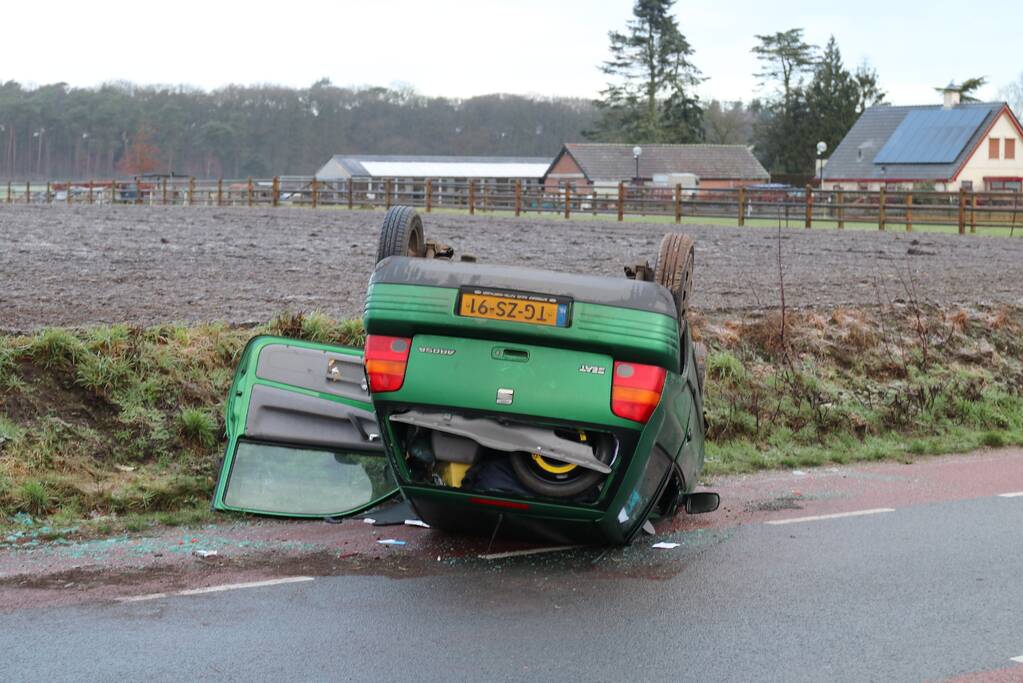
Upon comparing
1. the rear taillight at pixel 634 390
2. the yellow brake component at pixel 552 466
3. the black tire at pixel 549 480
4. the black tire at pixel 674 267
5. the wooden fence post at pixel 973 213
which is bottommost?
the black tire at pixel 549 480

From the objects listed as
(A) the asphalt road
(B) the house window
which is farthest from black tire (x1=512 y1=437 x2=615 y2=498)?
(B) the house window

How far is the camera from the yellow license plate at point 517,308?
6.15 m

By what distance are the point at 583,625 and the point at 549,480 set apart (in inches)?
33.6

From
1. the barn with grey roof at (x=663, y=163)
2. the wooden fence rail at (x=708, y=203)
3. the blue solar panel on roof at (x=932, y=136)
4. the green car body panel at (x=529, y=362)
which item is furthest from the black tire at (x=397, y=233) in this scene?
the barn with grey roof at (x=663, y=163)

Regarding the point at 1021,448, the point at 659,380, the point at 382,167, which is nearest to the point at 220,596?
the point at 659,380

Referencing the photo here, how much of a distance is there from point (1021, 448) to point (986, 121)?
6246 cm

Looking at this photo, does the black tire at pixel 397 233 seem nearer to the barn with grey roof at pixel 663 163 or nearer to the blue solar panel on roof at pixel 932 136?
the blue solar panel on roof at pixel 932 136

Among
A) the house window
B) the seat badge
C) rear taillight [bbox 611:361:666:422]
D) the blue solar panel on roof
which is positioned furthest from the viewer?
the blue solar panel on roof

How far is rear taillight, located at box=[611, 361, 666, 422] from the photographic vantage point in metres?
6.14

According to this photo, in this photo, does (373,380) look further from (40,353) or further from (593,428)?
(40,353)

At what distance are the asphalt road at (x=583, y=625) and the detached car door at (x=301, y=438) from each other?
1445mm

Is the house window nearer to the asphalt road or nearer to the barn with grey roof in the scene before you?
the barn with grey roof

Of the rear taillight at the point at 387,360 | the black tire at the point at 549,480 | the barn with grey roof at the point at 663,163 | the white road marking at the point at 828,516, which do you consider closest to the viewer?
the rear taillight at the point at 387,360

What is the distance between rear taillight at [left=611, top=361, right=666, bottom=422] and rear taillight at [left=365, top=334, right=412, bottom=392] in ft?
3.33
